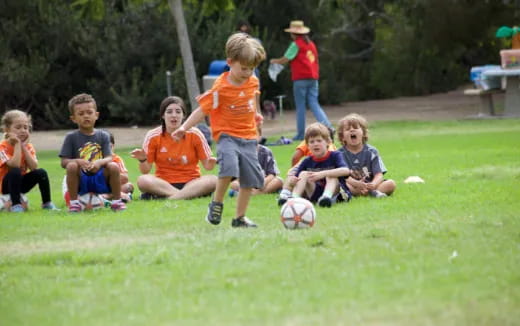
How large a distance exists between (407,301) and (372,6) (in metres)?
25.7

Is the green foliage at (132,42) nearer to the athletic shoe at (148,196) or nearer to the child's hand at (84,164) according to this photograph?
the athletic shoe at (148,196)

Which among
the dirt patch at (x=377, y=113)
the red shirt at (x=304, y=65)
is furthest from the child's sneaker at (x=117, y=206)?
the dirt patch at (x=377, y=113)

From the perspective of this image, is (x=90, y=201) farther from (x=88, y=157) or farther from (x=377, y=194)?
(x=377, y=194)

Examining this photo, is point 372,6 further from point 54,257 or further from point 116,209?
point 54,257

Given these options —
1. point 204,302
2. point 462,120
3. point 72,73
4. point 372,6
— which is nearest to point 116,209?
point 204,302

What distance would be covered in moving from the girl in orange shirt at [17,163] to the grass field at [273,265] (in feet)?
1.30

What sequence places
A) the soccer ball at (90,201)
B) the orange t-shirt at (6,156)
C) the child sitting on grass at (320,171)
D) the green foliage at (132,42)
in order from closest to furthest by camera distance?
the child sitting on grass at (320,171), the soccer ball at (90,201), the orange t-shirt at (6,156), the green foliage at (132,42)

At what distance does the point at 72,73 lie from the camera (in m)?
26.3

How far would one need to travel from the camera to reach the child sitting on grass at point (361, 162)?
10.8 metres

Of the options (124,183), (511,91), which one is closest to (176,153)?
(124,183)

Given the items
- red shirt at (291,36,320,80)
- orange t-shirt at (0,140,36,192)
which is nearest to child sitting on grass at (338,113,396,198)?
orange t-shirt at (0,140,36,192)

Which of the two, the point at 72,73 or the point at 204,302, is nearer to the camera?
the point at 204,302

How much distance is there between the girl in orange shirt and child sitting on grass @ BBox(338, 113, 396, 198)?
3.36 meters

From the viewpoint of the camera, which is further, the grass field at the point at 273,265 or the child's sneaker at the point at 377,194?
the child's sneaker at the point at 377,194
